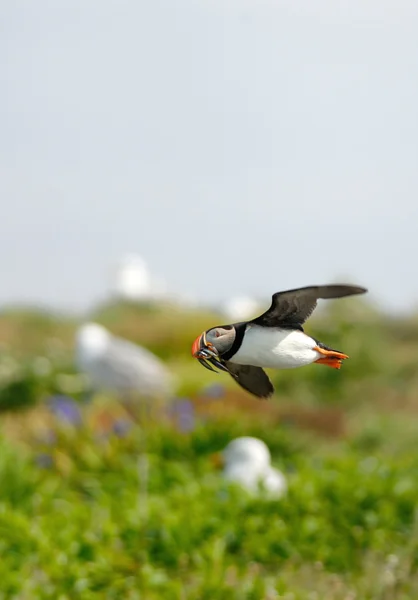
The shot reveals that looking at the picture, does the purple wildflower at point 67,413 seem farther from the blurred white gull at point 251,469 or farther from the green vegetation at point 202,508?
the blurred white gull at point 251,469

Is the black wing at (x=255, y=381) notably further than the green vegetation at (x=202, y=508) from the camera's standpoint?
No

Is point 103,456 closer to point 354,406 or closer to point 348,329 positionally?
point 354,406

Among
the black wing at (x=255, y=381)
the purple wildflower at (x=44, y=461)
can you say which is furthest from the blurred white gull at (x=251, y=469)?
the black wing at (x=255, y=381)

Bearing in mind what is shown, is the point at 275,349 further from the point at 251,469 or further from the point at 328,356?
the point at 251,469

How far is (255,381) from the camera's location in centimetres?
77

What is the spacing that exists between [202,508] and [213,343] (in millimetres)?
5658


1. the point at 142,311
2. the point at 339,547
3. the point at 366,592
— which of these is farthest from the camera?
the point at 142,311

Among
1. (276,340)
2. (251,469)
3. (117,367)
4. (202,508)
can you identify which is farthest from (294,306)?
(117,367)

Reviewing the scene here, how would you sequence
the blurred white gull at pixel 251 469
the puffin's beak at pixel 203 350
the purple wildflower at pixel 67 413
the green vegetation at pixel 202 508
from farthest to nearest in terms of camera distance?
1. the purple wildflower at pixel 67 413
2. the blurred white gull at pixel 251 469
3. the green vegetation at pixel 202 508
4. the puffin's beak at pixel 203 350

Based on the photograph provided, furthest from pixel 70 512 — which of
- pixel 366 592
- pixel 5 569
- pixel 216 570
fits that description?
pixel 366 592

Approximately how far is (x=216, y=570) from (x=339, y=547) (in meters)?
1.01

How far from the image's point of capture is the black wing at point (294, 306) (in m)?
0.69

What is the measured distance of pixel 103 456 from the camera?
8820mm

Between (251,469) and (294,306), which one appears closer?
(294,306)
